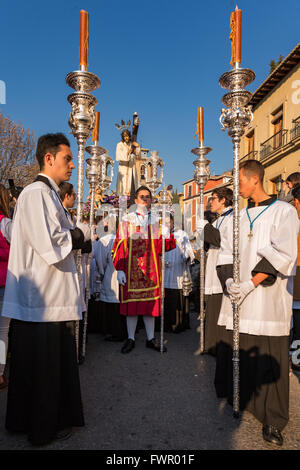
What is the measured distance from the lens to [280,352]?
2.40 metres

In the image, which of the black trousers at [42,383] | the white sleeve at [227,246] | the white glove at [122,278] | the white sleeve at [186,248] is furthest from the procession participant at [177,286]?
the black trousers at [42,383]

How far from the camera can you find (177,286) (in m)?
5.79

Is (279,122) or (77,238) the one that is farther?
(279,122)

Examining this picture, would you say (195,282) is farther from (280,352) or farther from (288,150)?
(288,150)

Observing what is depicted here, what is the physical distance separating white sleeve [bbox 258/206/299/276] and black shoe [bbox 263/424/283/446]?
1.13 metres

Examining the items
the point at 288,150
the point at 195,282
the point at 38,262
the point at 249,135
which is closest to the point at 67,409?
the point at 38,262

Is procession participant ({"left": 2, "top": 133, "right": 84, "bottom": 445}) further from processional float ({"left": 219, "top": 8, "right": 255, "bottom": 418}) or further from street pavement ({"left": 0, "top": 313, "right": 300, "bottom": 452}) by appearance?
processional float ({"left": 219, "top": 8, "right": 255, "bottom": 418})

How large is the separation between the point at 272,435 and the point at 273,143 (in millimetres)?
17029

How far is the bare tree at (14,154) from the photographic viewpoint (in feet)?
57.6

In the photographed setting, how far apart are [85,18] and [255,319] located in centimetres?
293

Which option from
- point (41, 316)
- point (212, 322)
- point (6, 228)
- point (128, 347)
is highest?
point (6, 228)

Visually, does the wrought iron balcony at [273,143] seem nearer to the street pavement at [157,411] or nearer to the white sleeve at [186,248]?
the white sleeve at [186,248]

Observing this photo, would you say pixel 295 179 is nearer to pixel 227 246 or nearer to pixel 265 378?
pixel 227 246

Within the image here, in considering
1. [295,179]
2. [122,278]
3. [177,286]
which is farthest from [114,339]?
[295,179]
